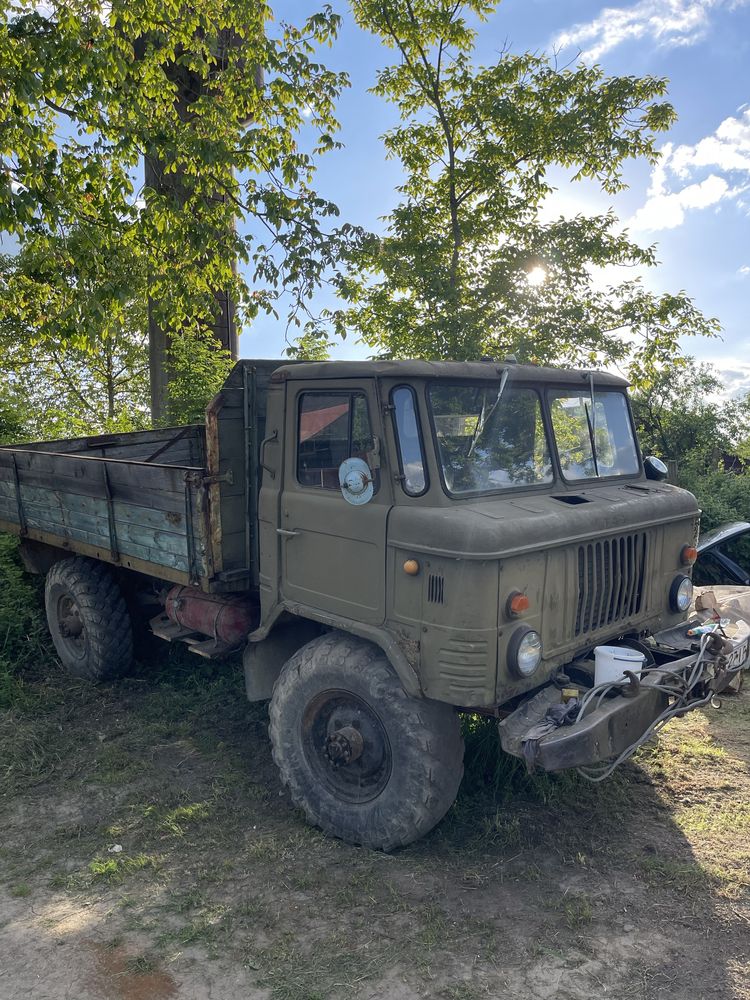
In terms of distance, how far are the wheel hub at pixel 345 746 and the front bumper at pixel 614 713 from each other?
0.79m

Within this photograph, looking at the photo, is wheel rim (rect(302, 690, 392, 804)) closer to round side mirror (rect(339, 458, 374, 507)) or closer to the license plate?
round side mirror (rect(339, 458, 374, 507))

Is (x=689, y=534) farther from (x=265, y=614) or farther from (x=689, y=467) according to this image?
(x=689, y=467)

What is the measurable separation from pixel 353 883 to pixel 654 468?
10.8 ft

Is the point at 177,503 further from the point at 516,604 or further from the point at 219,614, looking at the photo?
the point at 516,604

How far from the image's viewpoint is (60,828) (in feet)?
13.8

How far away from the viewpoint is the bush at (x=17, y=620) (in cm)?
654

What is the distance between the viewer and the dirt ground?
3068 mm

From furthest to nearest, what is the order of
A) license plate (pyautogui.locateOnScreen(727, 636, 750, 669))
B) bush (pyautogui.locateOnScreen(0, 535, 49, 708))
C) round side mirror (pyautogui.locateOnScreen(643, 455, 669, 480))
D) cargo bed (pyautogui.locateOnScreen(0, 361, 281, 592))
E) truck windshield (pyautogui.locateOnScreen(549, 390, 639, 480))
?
bush (pyautogui.locateOnScreen(0, 535, 49, 708)) → round side mirror (pyautogui.locateOnScreen(643, 455, 669, 480)) → cargo bed (pyautogui.locateOnScreen(0, 361, 281, 592)) → truck windshield (pyautogui.locateOnScreen(549, 390, 639, 480)) → license plate (pyautogui.locateOnScreen(727, 636, 750, 669))

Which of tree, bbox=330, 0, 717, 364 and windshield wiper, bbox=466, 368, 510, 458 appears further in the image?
tree, bbox=330, 0, 717, 364

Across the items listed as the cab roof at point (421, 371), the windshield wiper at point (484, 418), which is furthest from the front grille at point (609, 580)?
the cab roof at point (421, 371)

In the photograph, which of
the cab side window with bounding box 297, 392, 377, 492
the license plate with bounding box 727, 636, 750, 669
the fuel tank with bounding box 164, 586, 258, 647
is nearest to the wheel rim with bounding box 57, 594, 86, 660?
the fuel tank with bounding box 164, 586, 258, 647

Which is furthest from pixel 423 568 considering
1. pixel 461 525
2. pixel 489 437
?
pixel 489 437

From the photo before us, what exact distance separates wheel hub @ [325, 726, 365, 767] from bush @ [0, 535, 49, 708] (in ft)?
11.3

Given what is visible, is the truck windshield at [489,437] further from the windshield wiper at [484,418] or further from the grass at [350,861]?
the grass at [350,861]
